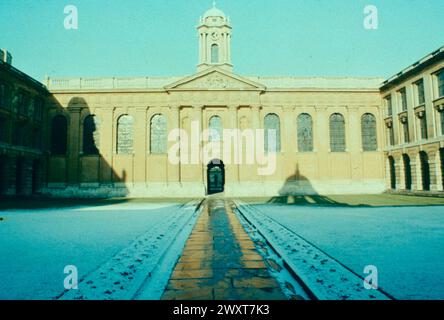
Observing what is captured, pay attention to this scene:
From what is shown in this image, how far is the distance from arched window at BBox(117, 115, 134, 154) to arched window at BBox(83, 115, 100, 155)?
2110 mm

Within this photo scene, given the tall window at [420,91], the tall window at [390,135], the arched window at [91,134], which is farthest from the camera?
the arched window at [91,134]

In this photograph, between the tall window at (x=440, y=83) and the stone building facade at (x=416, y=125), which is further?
the stone building facade at (x=416, y=125)

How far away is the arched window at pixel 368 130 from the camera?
2948 centimetres

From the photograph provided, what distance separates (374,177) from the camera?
28.8 m

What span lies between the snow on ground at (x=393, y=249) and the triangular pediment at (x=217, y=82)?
71.2 ft

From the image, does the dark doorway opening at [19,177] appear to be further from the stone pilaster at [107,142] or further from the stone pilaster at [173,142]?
the stone pilaster at [173,142]

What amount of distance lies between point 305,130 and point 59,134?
25.6 metres

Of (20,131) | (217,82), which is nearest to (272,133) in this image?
(217,82)

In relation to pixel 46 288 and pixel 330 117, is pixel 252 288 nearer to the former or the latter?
pixel 46 288

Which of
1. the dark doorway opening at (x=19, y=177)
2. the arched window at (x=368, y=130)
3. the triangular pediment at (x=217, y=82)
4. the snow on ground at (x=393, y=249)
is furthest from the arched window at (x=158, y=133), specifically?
the snow on ground at (x=393, y=249)

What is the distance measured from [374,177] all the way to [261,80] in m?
15.4

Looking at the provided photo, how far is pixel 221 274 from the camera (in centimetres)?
414

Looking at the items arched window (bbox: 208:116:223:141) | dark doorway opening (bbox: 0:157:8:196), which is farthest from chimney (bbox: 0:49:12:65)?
arched window (bbox: 208:116:223:141)

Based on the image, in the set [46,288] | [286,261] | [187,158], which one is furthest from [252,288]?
[187,158]
